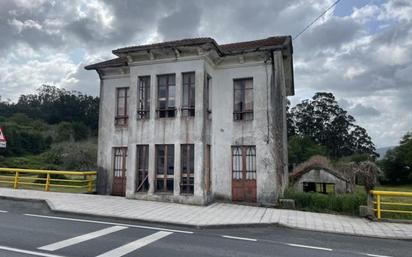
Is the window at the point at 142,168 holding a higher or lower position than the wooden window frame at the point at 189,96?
lower

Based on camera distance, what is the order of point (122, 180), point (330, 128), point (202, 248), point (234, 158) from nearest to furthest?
point (202, 248)
point (234, 158)
point (122, 180)
point (330, 128)

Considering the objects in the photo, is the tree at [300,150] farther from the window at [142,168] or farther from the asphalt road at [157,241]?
the asphalt road at [157,241]

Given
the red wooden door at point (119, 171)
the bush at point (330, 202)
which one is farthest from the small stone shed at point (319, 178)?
the red wooden door at point (119, 171)

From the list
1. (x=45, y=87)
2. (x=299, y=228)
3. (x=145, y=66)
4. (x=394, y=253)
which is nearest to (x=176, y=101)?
(x=145, y=66)

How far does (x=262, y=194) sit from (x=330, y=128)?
67238mm

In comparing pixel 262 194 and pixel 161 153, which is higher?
pixel 161 153

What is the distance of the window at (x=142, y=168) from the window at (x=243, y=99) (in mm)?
4486

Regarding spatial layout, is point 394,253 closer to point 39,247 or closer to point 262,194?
point 262,194

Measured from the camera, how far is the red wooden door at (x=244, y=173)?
13938 mm

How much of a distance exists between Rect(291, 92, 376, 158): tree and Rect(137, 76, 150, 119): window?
65322 millimetres

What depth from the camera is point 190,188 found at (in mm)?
13422

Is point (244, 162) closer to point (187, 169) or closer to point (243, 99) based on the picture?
point (187, 169)

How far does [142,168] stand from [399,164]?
65.6m

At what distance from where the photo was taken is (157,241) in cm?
744
